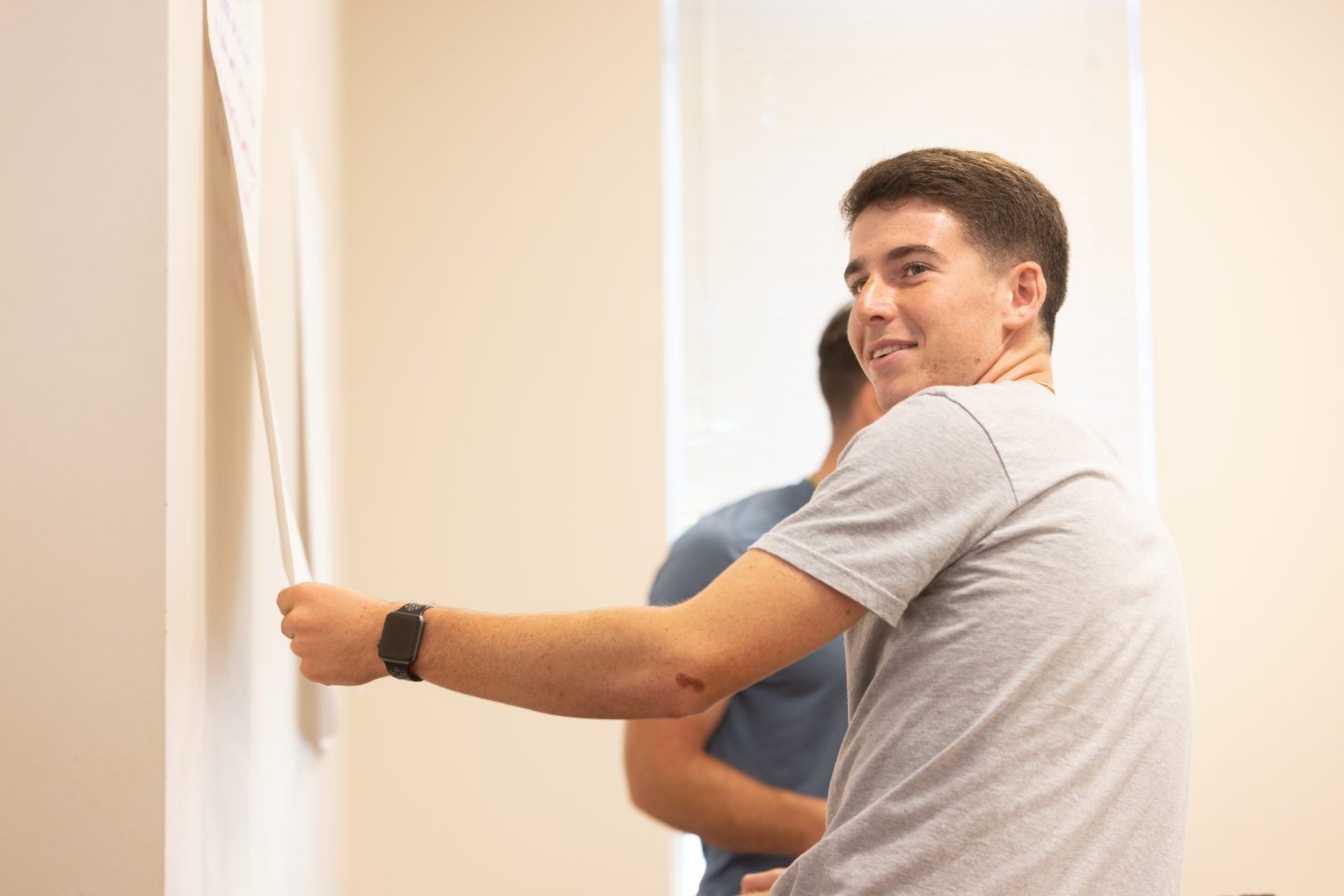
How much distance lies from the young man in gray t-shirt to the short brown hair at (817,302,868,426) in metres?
0.90

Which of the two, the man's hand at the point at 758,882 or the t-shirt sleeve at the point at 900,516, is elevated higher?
the t-shirt sleeve at the point at 900,516

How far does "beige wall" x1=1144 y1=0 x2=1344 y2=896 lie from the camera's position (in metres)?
3.32

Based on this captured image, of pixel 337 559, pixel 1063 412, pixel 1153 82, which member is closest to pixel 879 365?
pixel 1063 412

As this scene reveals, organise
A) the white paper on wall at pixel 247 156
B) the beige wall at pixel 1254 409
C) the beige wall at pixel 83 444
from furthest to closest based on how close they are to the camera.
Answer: the beige wall at pixel 1254 409 → the white paper on wall at pixel 247 156 → the beige wall at pixel 83 444

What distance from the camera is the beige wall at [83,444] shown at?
0.93 m

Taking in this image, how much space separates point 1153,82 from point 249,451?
2.94 m

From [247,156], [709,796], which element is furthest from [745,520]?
[247,156]

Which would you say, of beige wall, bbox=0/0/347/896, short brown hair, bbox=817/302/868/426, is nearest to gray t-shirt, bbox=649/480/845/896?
short brown hair, bbox=817/302/868/426

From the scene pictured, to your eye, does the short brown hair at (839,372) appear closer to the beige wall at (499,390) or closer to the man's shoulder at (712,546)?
the man's shoulder at (712,546)

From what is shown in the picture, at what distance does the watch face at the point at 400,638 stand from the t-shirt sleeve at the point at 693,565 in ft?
2.46

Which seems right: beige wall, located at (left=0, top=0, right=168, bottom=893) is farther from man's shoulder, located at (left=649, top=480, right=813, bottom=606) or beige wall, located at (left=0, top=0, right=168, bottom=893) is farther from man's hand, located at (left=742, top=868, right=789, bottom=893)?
man's shoulder, located at (left=649, top=480, right=813, bottom=606)

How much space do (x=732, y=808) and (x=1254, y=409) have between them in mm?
2320

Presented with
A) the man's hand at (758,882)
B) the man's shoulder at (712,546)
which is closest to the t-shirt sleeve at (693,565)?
the man's shoulder at (712,546)

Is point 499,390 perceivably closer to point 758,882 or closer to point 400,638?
point 758,882
